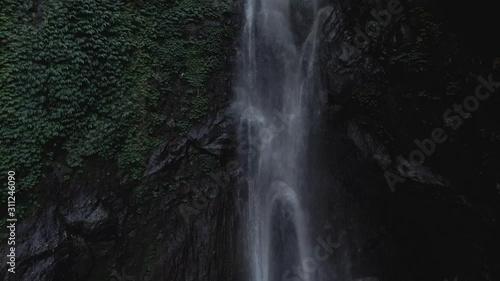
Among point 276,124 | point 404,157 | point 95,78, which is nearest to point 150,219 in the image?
point 95,78

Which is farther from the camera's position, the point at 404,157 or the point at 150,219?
the point at 404,157

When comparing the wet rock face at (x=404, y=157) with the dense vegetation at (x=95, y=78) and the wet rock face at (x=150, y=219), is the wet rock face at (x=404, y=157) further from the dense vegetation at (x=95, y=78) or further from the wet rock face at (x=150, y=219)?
the dense vegetation at (x=95, y=78)

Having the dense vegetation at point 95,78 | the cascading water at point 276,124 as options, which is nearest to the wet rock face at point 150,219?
the dense vegetation at point 95,78

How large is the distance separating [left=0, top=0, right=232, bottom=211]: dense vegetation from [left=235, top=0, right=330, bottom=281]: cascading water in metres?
1.57

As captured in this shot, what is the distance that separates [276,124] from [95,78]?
5.51m

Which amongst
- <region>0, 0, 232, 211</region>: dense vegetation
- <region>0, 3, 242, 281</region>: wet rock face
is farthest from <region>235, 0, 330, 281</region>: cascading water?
<region>0, 0, 232, 211</region>: dense vegetation

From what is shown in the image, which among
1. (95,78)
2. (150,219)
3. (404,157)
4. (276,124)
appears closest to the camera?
(95,78)

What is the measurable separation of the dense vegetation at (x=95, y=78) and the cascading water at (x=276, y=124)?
157cm

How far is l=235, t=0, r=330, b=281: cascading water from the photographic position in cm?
938

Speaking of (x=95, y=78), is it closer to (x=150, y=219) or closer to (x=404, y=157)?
(x=150, y=219)

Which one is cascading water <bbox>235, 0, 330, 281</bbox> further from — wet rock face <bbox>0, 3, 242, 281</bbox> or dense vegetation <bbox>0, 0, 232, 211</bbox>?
dense vegetation <bbox>0, 0, 232, 211</bbox>

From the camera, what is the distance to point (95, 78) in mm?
8094

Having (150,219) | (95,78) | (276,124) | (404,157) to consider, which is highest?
(276,124)

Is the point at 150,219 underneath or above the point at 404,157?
underneath
